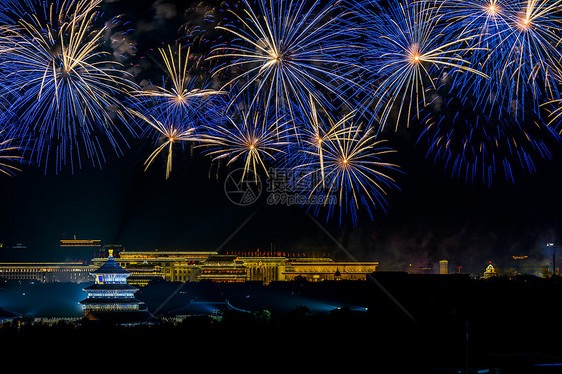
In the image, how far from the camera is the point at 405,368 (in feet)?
89.0

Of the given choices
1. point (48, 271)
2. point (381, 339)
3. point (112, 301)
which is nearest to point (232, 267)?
point (48, 271)

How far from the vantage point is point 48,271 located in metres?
156

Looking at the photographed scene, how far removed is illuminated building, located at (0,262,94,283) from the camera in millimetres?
154625

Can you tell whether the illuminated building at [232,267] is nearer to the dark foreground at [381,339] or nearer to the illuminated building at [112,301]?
the illuminated building at [112,301]

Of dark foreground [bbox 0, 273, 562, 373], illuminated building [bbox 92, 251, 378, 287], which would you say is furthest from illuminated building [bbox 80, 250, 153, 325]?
illuminated building [bbox 92, 251, 378, 287]

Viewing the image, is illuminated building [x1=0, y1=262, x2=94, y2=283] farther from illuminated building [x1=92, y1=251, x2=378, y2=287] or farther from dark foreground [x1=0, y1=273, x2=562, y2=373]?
dark foreground [x1=0, y1=273, x2=562, y2=373]

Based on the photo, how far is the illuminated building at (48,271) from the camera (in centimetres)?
15462

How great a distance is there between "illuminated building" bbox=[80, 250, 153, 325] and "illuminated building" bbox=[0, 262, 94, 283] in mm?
103328

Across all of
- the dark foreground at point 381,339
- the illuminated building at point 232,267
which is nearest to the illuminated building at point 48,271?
the illuminated building at point 232,267

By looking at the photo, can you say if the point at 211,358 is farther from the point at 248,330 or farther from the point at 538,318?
the point at 538,318

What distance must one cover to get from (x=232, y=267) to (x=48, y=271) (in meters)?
41.6

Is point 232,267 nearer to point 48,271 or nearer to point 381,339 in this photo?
point 48,271

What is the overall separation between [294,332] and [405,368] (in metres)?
10.8

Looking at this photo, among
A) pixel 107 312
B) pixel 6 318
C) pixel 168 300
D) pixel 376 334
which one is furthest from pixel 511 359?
pixel 168 300
